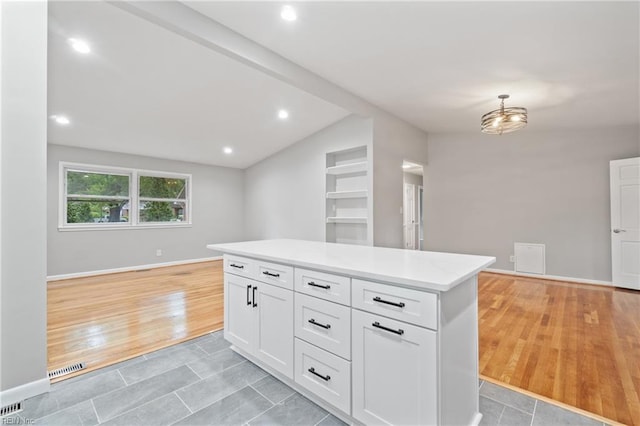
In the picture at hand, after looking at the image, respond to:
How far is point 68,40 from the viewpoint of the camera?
268cm

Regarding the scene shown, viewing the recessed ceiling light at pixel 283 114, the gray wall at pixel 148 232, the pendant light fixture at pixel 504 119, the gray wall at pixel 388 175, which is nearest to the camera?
the pendant light fixture at pixel 504 119

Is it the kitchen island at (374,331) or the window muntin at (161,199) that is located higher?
the window muntin at (161,199)

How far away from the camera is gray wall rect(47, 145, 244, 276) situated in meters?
4.85

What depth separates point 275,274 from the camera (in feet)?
6.43

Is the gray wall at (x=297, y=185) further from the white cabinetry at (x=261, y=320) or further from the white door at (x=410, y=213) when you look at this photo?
the white door at (x=410, y=213)

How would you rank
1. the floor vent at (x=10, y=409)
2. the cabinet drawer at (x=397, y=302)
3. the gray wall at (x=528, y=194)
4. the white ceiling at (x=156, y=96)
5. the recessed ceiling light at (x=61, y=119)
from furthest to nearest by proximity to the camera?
the gray wall at (x=528, y=194) < the recessed ceiling light at (x=61, y=119) < the white ceiling at (x=156, y=96) < the floor vent at (x=10, y=409) < the cabinet drawer at (x=397, y=302)

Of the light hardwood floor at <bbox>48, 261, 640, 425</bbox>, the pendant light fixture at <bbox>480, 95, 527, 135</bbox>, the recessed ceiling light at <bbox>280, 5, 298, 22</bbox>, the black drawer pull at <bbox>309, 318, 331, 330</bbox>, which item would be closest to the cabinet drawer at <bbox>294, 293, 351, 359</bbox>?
the black drawer pull at <bbox>309, 318, 331, 330</bbox>

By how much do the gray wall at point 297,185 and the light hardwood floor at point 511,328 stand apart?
1.94 meters

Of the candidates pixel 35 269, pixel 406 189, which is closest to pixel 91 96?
pixel 35 269

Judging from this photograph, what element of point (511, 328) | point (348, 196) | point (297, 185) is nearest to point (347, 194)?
point (348, 196)

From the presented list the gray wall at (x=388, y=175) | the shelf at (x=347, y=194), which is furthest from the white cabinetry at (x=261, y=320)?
the shelf at (x=347, y=194)

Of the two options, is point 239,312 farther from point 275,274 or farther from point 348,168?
point 348,168

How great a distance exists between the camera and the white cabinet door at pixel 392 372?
4.09 feet

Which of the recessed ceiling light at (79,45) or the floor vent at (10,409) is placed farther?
the recessed ceiling light at (79,45)
